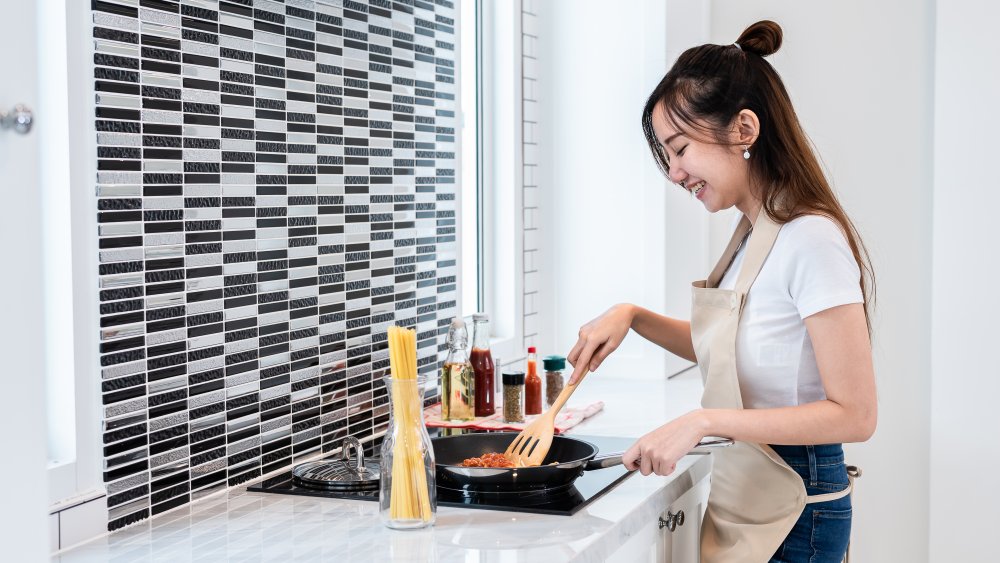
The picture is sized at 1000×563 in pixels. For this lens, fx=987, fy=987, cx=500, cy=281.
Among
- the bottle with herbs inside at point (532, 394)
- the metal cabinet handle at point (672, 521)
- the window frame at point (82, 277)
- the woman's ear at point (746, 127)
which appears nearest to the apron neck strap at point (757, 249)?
the woman's ear at point (746, 127)

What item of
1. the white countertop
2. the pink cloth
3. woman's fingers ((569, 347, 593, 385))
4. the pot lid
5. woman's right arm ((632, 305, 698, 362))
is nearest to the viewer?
the white countertop

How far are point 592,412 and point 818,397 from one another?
2.89 ft

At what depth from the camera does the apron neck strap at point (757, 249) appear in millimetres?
1667

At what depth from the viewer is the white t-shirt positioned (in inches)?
61.0

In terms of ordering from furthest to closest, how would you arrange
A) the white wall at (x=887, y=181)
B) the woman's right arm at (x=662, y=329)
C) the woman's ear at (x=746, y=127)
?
the white wall at (x=887, y=181), the woman's right arm at (x=662, y=329), the woman's ear at (x=746, y=127)

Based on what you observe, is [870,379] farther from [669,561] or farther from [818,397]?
[669,561]

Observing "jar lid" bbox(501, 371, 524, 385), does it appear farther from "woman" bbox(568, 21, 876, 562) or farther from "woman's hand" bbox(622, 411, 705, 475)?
"woman's hand" bbox(622, 411, 705, 475)

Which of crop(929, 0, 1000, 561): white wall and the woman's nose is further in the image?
crop(929, 0, 1000, 561): white wall

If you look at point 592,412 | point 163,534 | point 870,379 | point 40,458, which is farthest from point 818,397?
point 40,458

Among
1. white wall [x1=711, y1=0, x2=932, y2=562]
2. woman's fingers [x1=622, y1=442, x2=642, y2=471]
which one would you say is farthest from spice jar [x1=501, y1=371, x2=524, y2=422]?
white wall [x1=711, y1=0, x2=932, y2=562]

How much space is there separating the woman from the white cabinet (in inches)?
4.5

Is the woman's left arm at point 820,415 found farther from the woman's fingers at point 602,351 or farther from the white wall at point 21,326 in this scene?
the white wall at point 21,326

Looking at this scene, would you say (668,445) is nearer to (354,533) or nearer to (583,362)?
(583,362)

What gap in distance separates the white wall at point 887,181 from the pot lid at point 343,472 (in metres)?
1.86
